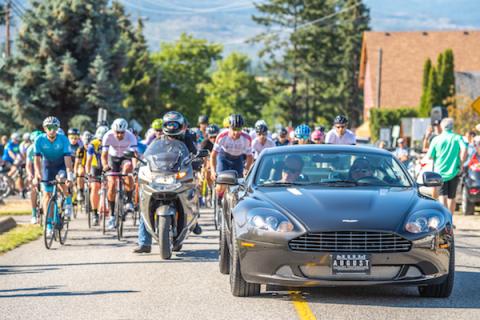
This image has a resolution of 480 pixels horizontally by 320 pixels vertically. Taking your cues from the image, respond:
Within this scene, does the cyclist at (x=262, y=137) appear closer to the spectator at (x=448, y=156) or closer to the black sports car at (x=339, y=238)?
the spectator at (x=448, y=156)

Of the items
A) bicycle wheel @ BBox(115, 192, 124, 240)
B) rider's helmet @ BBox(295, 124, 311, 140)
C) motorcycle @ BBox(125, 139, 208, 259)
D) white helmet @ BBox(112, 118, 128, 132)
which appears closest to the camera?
motorcycle @ BBox(125, 139, 208, 259)

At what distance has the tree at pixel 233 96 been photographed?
364 feet

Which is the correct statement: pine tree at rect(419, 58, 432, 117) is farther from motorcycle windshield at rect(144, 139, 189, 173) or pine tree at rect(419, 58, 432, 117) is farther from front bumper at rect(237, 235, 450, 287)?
front bumper at rect(237, 235, 450, 287)

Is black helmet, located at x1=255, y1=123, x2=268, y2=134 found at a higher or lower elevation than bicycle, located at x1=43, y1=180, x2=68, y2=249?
higher

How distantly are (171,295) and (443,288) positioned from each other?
98.4 inches

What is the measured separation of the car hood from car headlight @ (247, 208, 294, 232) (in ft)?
0.33

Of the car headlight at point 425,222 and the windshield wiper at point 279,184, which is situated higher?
the windshield wiper at point 279,184

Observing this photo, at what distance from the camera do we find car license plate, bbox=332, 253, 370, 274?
909 centimetres

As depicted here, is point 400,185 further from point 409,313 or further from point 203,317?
point 203,317

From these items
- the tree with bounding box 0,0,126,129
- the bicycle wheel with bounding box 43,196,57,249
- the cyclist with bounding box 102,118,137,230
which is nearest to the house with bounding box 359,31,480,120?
the tree with bounding box 0,0,126,129

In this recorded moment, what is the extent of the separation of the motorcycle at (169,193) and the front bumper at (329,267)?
12.1 feet

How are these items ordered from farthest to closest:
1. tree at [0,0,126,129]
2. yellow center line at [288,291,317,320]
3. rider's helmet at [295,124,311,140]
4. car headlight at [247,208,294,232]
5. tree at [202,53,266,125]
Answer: tree at [202,53,266,125], tree at [0,0,126,129], rider's helmet at [295,124,311,140], car headlight at [247,208,294,232], yellow center line at [288,291,317,320]

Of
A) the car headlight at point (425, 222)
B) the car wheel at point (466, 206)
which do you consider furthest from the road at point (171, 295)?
the car wheel at point (466, 206)

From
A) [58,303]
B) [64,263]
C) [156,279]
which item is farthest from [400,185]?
[64,263]
